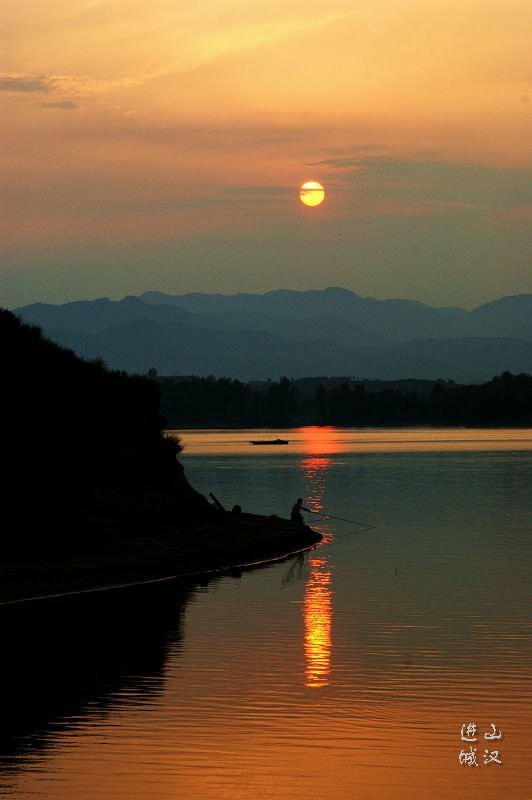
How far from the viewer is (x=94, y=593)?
141 feet

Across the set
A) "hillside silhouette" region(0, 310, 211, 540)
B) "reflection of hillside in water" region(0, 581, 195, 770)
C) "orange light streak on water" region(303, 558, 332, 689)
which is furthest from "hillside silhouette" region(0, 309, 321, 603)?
"orange light streak on water" region(303, 558, 332, 689)

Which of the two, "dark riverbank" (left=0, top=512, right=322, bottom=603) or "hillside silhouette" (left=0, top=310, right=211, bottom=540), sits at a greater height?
"hillside silhouette" (left=0, top=310, right=211, bottom=540)

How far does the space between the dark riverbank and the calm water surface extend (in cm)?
161

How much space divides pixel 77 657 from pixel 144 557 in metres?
18.5

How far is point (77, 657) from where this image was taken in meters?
31.3

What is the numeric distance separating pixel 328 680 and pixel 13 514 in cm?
2304

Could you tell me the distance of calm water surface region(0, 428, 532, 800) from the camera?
20953 mm

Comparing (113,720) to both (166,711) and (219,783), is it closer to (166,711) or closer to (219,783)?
(166,711)

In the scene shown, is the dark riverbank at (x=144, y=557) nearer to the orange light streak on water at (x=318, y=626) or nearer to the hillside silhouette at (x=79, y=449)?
the hillside silhouette at (x=79, y=449)

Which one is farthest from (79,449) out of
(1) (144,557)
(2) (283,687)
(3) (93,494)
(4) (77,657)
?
(2) (283,687)

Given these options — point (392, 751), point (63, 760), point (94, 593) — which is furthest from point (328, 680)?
point (94, 593)

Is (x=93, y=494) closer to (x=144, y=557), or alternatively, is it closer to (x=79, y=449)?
(x=79, y=449)

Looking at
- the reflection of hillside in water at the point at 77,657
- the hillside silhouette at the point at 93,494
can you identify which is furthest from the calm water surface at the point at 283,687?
the hillside silhouette at the point at 93,494

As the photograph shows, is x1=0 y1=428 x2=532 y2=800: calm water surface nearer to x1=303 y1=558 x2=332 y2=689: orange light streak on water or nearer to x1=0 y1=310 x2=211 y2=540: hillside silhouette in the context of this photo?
x1=303 y1=558 x2=332 y2=689: orange light streak on water
